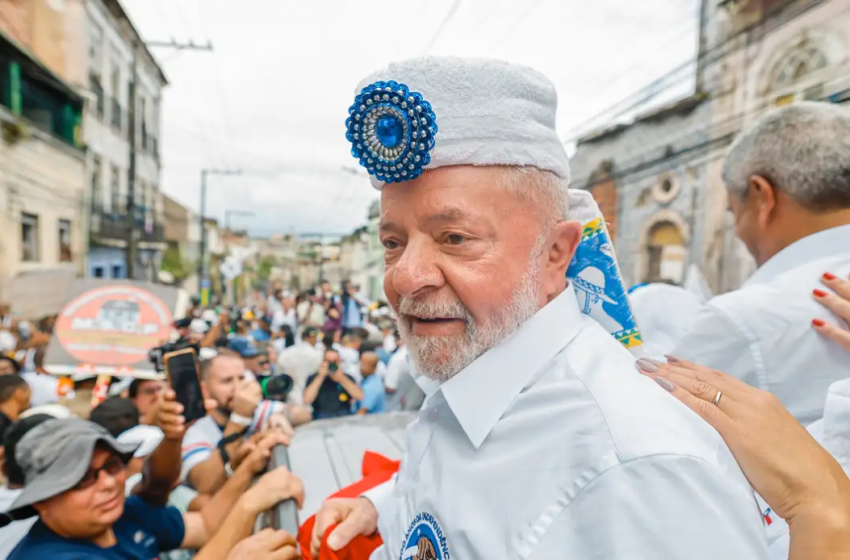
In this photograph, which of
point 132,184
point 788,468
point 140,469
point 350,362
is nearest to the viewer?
point 788,468

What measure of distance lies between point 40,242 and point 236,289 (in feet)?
31.2

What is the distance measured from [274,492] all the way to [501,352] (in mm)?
1271

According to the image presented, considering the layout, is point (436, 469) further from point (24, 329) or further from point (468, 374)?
point (24, 329)

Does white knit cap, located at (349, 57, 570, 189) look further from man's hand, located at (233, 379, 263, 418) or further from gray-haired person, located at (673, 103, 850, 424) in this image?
man's hand, located at (233, 379, 263, 418)

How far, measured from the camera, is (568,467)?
0.78 m

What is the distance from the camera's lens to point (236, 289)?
60.8 ft

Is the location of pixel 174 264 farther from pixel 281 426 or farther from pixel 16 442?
pixel 16 442

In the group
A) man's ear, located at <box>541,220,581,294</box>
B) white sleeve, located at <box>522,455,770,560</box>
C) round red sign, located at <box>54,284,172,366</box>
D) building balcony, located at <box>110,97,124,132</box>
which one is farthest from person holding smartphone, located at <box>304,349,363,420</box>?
building balcony, located at <box>110,97,124,132</box>

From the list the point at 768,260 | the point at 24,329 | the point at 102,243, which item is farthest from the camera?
the point at 102,243

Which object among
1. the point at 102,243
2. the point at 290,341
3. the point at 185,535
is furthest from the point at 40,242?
the point at 185,535

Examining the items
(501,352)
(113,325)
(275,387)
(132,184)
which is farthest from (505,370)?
(132,184)

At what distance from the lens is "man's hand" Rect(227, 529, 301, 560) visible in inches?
56.1

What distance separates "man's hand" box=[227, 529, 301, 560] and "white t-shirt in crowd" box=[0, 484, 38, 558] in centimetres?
89

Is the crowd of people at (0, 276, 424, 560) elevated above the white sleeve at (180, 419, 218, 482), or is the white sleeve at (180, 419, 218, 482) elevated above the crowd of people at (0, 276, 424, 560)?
the crowd of people at (0, 276, 424, 560)
